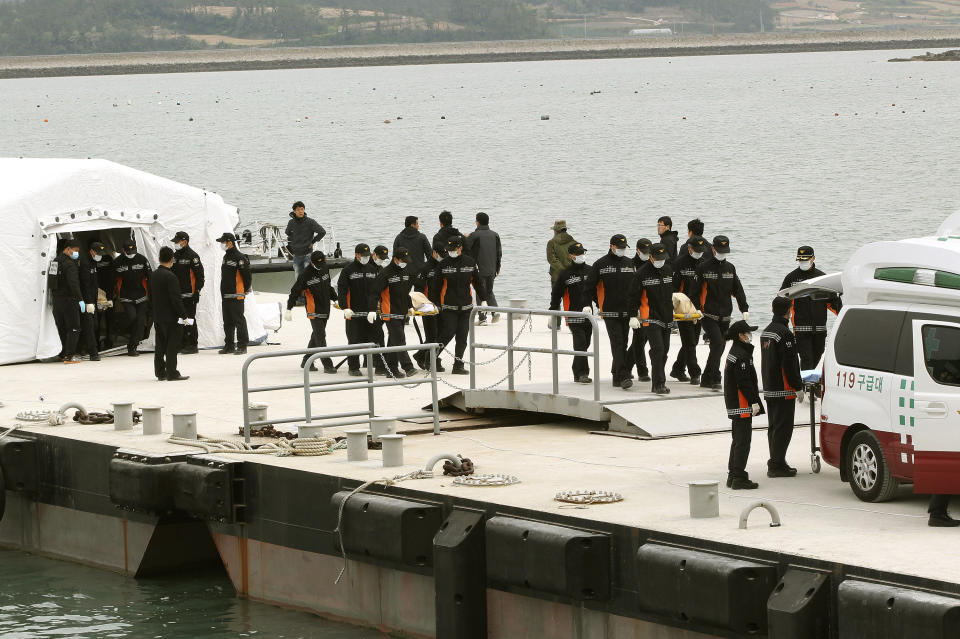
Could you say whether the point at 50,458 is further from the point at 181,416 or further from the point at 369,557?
the point at 369,557

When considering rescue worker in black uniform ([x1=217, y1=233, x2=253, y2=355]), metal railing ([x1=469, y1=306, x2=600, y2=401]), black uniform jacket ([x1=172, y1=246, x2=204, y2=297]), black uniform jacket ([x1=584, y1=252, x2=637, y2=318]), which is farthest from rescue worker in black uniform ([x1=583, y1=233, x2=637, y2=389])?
black uniform jacket ([x1=172, y1=246, x2=204, y2=297])

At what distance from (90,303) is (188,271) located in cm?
150

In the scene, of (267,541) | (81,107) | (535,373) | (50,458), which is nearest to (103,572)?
(50,458)

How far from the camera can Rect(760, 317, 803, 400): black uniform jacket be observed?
1410cm

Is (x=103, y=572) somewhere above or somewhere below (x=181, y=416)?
below

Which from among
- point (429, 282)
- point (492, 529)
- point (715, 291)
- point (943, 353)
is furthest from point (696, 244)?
point (492, 529)

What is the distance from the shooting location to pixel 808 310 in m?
18.2

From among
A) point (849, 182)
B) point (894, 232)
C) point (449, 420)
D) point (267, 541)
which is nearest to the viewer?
point (267, 541)

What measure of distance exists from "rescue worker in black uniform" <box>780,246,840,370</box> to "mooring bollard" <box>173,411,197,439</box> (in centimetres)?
651

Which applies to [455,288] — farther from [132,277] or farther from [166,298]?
[132,277]

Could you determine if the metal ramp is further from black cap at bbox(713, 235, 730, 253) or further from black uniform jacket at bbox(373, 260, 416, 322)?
black uniform jacket at bbox(373, 260, 416, 322)

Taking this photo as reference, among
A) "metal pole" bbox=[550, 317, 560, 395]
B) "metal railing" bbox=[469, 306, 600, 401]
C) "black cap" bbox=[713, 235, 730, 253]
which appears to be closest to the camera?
"metal railing" bbox=[469, 306, 600, 401]

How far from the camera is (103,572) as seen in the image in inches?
671

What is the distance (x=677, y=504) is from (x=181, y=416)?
5.86m
